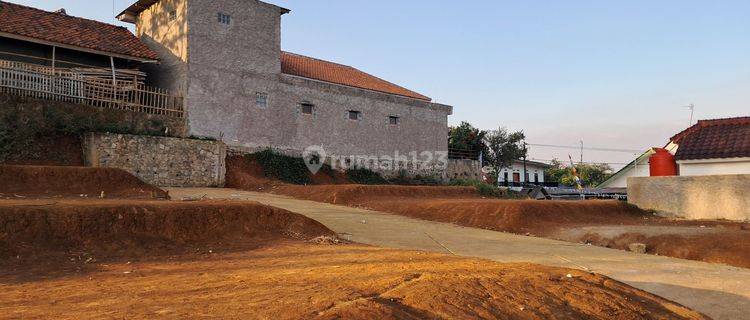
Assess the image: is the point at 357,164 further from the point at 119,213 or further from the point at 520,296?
the point at 520,296

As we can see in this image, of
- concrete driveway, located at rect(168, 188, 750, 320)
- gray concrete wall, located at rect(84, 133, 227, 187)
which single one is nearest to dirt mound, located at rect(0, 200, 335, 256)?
concrete driveway, located at rect(168, 188, 750, 320)

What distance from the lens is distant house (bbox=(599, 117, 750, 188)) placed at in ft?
50.9

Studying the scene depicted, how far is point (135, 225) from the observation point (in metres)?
8.30

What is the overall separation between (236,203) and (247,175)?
40.4 feet

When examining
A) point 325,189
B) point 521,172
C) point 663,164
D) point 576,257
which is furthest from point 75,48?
point 521,172

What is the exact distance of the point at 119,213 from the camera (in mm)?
8312

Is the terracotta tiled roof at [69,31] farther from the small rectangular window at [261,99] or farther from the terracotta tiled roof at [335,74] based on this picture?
the terracotta tiled roof at [335,74]

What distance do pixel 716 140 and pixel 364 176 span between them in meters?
16.5

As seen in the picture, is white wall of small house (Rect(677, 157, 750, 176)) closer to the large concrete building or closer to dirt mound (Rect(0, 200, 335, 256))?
dirt mound (Rect(0, 200, 335, 256))

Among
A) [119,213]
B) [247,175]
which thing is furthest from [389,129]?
[119,213]

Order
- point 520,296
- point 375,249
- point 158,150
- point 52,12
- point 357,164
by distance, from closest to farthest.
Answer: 1. point 520,296
2. point 375,249
3. point 158,150
4. point 52,12
5. point 357,164

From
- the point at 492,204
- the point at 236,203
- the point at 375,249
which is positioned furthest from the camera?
the point at 492,204

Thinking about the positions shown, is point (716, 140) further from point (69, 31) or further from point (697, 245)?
point (69, 31)

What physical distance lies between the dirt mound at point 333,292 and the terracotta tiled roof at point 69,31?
1664 cm
